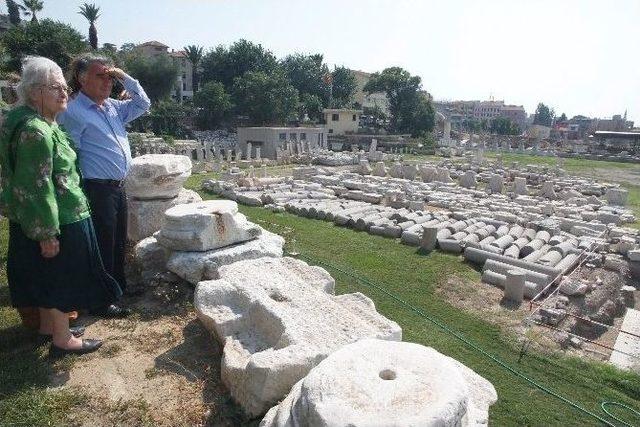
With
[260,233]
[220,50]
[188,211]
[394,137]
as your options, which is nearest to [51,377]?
[188,211]

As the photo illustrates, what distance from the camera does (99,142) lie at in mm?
4059

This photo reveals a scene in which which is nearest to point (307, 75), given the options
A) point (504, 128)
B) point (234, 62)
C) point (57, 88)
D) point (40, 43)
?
point (234, 62)

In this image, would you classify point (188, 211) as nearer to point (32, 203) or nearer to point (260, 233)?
point (260, 233)

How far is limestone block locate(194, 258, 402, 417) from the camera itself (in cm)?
301

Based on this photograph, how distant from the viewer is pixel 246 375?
3.04 meters

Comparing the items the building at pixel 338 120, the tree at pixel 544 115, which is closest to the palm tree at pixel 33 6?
the building at pixel 338 120

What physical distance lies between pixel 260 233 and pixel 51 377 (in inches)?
110

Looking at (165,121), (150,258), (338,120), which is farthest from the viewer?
(338,120)

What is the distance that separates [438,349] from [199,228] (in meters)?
2.91

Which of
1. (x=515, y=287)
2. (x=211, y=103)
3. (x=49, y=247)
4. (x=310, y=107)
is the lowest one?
(x=515, y=287)

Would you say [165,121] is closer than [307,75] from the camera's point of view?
Yes

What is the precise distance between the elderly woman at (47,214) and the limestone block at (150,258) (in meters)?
1.45

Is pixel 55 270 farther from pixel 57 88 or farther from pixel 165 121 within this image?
pixel 165 121

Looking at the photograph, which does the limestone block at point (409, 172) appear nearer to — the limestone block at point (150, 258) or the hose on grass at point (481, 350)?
the hose on grass at point (481, 350)
